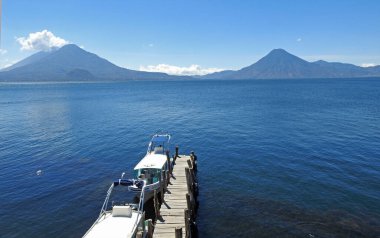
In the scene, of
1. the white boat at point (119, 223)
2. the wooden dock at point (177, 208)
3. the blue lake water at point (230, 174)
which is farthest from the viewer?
the blue lake water at point (230, 174)

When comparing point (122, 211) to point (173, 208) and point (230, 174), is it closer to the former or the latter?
point (173, 208)

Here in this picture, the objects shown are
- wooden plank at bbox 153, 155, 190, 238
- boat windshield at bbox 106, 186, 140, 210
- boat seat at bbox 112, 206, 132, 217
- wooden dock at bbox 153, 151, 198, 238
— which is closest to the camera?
wooden dock at bbox 153, 151, 198, 238

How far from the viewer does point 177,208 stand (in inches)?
1081

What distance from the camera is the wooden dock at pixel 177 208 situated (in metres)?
23.6

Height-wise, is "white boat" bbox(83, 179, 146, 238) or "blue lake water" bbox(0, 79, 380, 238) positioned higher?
"white boat" bbox(83, 179, 146, 238)

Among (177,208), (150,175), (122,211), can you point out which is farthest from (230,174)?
(122,211)

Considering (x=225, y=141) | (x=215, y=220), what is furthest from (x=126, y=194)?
(x=225, y=141)

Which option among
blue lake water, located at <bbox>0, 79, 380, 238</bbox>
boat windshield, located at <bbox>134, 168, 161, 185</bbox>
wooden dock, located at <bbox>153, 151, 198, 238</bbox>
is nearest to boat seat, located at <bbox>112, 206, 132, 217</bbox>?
wooden dock, located at <bbox>153, 151, 198, 238</bbox>

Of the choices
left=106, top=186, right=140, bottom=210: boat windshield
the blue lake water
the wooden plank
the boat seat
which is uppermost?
the boat seat

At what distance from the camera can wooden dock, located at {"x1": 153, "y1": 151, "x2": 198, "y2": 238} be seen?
23.6m

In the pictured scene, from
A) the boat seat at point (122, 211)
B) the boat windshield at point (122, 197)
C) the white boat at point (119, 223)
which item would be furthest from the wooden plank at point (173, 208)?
the boat windshield at point (122, 197)

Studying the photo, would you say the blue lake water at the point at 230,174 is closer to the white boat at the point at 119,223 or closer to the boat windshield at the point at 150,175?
the white boat at the point at 119,223

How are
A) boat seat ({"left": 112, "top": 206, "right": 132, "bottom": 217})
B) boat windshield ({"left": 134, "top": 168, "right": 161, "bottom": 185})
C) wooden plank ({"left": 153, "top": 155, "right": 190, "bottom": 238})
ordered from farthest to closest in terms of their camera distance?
boat windshield ({"left": 134, "top": 168, "right": 161, "bottom": 185}), boat seat ({"left": 112, "top": 206, "right": 132, "bottom": 217}), wooden plank ({"left": 153, "top": 155, "right": 190, "bottom": 238})

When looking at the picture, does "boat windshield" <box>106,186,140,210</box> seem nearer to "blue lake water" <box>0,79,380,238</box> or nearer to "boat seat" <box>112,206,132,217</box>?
"blue lake water" <box>0,79,380,238</box>
